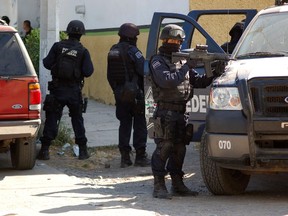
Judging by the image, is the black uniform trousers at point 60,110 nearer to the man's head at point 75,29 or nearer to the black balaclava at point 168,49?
the man's head at point 75,29

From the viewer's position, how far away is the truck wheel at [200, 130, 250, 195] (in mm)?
8094

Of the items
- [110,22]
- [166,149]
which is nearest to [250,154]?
[166,149]

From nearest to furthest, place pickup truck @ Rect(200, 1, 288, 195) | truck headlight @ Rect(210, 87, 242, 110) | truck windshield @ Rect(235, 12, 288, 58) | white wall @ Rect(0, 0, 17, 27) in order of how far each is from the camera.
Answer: pickup truck @ Rect(200, 1, 288, 195) < truck headlight @ Rect(210, 87, 242, 110) < truck windshield @ Rect(235, 12, 288, 58) < white wall @ Rect(0, 0, 17, 27)

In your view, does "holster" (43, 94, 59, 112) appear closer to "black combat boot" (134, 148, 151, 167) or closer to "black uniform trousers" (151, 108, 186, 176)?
"black combat boot" (134, 148, 151, 167)

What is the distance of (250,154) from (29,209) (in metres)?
2.14

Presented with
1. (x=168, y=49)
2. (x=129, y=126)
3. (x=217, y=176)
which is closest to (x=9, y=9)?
(x=129, y=126)

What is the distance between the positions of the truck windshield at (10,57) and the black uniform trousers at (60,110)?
4.39 ft

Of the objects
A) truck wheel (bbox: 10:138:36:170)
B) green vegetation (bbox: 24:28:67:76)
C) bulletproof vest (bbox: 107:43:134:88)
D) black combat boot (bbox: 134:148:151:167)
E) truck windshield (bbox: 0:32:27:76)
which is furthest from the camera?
green vegetation (bbox: 24:28:67:76)

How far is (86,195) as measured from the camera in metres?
8.56

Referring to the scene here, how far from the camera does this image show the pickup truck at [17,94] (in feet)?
30.9

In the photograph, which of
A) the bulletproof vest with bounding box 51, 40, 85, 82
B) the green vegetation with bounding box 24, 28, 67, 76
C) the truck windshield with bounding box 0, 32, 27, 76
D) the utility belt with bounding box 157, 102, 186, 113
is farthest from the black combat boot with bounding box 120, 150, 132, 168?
the green vegetation with bounding box 24, 28, 67, 76

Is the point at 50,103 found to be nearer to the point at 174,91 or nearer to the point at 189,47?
the point at 189,47

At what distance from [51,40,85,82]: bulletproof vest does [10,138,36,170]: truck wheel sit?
1.25 m

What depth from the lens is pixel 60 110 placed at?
36.3 ft
